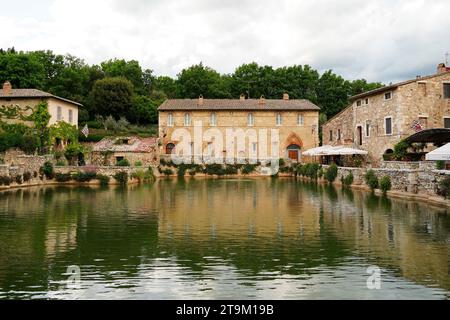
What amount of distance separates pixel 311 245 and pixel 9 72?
48297mm

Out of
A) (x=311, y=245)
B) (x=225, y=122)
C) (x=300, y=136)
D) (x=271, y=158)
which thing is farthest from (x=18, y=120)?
(x=311, y=245)

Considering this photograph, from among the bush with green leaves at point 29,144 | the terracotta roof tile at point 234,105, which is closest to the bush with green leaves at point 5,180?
the bush with green leaves at point 29,144

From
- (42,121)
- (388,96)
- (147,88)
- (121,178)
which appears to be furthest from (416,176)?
(147,88)

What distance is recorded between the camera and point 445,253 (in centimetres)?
1052

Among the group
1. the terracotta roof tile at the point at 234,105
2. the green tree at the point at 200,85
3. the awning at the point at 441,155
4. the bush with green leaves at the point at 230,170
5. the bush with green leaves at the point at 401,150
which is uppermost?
the green tree at the point at 200,85

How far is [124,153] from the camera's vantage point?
38656mm

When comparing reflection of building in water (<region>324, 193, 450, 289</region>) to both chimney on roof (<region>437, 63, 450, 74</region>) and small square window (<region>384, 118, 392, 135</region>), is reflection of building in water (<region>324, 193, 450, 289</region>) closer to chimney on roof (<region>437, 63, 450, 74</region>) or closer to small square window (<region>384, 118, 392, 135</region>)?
small square window (<region>384, 118, 392, 135</region>)

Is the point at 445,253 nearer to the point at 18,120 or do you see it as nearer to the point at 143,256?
the point at 143,256

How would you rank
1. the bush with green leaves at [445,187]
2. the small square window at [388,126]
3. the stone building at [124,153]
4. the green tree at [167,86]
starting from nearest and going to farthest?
the bush with green leaves at [445,187]
the small square window at [388,126]
the stone building at [124,153]
the green tree at [167,86]

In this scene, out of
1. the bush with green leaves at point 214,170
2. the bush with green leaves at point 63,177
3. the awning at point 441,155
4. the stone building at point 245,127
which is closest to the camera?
the awning at point 441,155

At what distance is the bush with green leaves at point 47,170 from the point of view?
3066 centimetres

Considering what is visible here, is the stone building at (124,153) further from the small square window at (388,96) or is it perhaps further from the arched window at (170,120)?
the small square window at (388,96)

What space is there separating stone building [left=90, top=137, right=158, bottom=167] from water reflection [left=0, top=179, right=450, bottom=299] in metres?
18.5

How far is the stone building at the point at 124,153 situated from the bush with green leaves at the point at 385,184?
20.3m
